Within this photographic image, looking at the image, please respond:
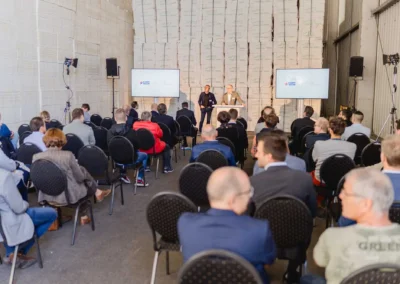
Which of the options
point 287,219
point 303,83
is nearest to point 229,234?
point 287,219

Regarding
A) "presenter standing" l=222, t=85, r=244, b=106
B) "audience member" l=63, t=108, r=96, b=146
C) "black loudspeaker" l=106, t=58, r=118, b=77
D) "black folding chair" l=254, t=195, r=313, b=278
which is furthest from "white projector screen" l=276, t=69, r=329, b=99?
"black folding chair" l=254, t=195, r=313, b=278

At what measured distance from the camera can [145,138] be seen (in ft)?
20.8

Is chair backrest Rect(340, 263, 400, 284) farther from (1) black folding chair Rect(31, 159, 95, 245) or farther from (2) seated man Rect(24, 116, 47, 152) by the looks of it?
(2) seated man Rect(24, 116, 47, 152)

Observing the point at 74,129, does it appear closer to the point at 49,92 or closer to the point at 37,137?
the point at 37,137

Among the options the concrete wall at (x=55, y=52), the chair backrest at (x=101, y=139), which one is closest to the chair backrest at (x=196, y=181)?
the chair backrest at (x=101, y=139)

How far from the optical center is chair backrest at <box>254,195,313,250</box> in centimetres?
254

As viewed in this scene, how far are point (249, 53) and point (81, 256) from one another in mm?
10371

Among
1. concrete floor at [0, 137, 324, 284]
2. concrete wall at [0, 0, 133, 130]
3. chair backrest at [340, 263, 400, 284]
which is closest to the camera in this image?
chair backrest at [340, 263, 400, 284]

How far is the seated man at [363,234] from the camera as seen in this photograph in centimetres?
176

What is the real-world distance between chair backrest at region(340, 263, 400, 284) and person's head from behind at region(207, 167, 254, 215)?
58 centimetres

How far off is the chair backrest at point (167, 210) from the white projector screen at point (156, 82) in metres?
9.67

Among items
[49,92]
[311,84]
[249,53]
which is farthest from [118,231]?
[249,53]

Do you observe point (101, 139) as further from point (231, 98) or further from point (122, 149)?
point (231, 98)

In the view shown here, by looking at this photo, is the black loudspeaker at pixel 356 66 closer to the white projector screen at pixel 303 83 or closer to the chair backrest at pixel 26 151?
the white projector screen at pixel 303 83
